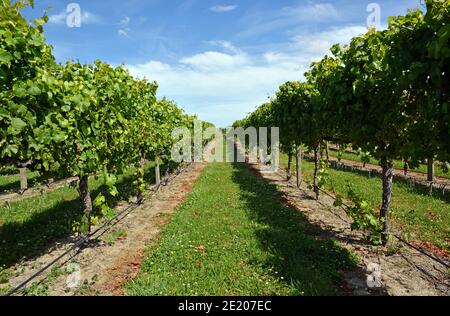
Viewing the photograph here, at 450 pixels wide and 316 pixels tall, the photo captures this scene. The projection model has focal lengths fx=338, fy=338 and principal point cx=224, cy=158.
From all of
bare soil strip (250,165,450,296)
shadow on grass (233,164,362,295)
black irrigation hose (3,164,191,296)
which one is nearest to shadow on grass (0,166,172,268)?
black irrigation hose (3,164,191,296)

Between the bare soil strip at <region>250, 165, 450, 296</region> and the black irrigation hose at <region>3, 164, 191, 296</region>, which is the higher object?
the black irrigation hose at <region>3, 164, 191, 296</region>

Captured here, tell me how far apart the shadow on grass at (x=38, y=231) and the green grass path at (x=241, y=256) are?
12.2ft

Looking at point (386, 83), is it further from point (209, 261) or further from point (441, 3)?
point (209, 261)

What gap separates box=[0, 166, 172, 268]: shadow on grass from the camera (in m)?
10.6

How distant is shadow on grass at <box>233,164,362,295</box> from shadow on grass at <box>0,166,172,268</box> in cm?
655

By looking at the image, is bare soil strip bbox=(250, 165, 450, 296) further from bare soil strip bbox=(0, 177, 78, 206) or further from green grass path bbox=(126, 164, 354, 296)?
bare soil strip bbox=(0, 177, 78, 206)

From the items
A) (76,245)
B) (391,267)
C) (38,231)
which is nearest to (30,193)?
(38,231)

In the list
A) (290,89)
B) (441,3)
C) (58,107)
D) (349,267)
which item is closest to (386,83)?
(441,3)

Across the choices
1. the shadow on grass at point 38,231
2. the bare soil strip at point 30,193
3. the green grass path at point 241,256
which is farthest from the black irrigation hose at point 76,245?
the bare soil strip at point 30,193

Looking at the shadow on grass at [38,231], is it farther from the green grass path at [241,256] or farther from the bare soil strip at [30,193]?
the green grass path at [241,256]

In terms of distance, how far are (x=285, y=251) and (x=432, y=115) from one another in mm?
5978

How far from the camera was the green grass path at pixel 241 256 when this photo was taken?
8.04 metres

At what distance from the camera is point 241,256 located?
32.7ft

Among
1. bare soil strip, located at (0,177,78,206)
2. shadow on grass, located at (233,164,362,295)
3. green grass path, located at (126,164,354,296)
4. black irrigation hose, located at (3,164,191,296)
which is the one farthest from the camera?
bare soil strip, located at (0,177,78,206)
